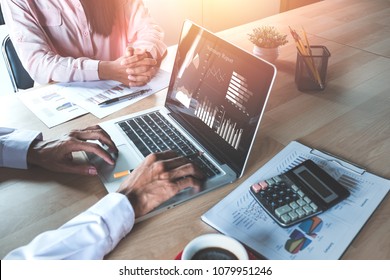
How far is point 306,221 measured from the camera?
2.11 feet

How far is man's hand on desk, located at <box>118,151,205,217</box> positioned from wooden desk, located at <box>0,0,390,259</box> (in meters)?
0.03

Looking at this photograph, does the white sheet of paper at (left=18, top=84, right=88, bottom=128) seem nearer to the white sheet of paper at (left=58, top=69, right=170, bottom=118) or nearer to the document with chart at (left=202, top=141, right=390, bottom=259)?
the white sheet of paper at (left=58, top=69, right=170, bottom=118)

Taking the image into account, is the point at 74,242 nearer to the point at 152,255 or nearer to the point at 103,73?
the point at 152,255

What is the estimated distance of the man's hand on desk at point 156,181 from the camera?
0.69 meters

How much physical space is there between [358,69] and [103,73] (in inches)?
34.7

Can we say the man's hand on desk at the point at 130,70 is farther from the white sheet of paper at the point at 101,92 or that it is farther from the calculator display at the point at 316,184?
the calculator display at the point at 316,184

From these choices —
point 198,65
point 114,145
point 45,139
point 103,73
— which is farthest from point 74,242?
point 103,73

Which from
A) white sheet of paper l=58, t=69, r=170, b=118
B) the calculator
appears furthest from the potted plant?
the calculator

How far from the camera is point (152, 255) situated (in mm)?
609

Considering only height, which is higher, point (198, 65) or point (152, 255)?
point (198, 65)

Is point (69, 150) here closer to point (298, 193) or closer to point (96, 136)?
point (96, 136)

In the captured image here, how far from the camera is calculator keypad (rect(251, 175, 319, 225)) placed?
25.3 inches

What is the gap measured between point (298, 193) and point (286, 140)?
244 millimetres

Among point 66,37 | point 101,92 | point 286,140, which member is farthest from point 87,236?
point 66,37
